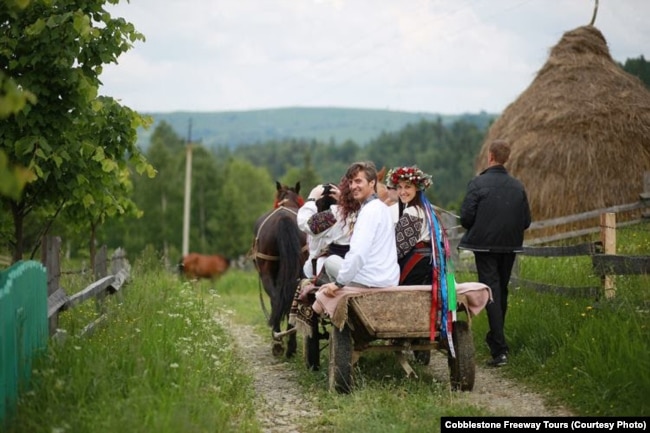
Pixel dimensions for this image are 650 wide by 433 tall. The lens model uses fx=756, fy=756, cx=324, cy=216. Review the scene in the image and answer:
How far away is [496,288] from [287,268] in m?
2.79

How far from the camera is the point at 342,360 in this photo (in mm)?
6719

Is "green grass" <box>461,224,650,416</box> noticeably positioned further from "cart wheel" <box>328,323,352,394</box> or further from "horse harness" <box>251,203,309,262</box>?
"horse harness" <box>251,203,309,262</box>

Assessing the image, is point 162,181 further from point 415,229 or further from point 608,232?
point 415,229

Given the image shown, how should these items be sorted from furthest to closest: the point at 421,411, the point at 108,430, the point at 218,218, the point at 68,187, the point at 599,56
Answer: the point at 218,218, the point at 599,56, the point at 68,187, the point at 421,411, the point at 108,430

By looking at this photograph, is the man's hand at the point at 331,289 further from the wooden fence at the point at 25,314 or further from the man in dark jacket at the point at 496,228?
the wooden fence at the point at 25,314

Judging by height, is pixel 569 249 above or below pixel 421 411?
above

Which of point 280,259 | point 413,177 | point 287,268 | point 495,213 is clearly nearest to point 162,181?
point 280,259

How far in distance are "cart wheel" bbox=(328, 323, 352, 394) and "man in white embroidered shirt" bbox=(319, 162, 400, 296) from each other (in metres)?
0.39

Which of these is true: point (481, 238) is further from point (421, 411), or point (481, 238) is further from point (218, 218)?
point (218, 218)

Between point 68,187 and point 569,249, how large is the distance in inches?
223

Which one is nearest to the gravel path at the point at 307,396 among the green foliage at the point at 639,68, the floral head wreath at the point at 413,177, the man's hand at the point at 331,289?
the man's hand at the point at 331,289

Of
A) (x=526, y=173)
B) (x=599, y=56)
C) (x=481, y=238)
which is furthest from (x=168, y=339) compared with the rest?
(x=599, y=56)

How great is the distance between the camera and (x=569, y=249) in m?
8.95

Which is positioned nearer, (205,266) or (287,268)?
(287,268)
